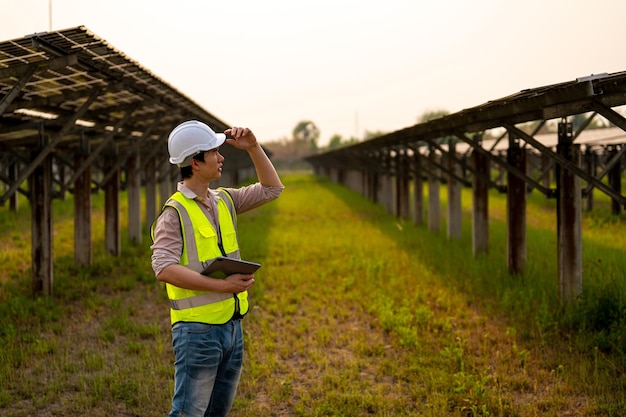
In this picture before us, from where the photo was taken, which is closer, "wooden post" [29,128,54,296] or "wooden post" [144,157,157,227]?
"wooden post" [29,128,54,296]

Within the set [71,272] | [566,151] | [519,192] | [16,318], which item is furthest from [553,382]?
[71,272]

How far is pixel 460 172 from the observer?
15625 millimetres

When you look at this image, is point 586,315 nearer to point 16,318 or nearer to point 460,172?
point 16,318

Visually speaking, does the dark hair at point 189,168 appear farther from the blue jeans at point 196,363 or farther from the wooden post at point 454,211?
the wooden post at point 454,211

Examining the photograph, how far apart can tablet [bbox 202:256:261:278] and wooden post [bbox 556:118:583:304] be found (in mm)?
5212

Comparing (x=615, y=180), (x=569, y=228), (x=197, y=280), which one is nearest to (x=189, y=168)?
(x=197, y=280)

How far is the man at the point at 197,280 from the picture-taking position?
103 inches

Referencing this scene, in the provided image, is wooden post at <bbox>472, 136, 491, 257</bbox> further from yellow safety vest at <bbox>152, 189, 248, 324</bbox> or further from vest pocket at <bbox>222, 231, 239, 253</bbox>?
yellow safety vest at <bbox>152, 189, 248, 324</bbox>

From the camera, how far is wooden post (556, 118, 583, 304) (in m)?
6.77

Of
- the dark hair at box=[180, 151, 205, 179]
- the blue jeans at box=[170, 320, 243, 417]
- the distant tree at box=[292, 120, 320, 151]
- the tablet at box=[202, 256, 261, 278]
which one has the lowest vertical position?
the blue jeans at box=[170, 320, 243, 417]

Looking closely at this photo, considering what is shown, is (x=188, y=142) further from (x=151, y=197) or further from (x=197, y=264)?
(x=151, y=197)

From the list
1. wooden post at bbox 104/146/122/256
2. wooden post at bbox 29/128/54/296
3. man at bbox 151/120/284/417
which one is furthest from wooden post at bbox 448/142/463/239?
man at bbox 151/120/284/417

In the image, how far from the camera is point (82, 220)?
390 inches

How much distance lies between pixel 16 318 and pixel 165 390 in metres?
3.10
